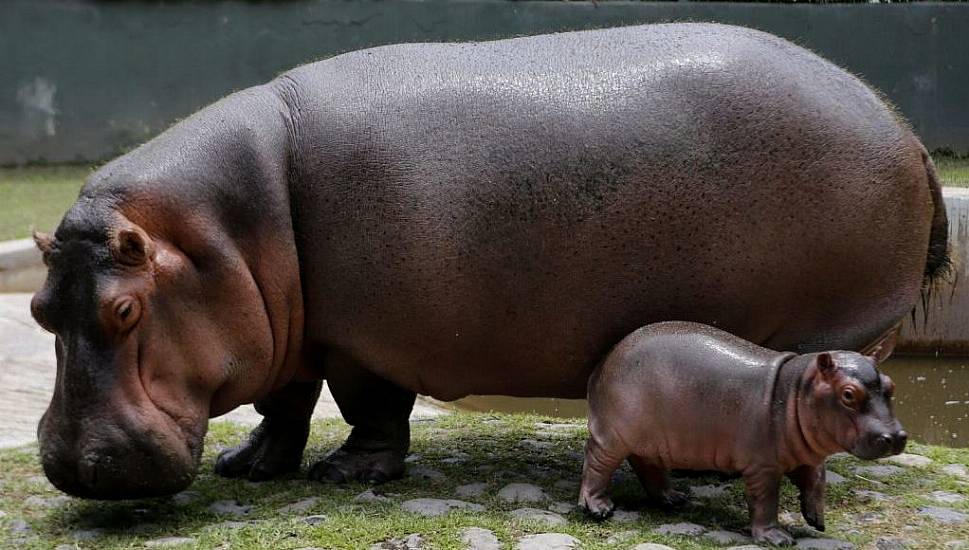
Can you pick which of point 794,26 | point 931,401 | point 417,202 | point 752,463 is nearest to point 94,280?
point 417,202

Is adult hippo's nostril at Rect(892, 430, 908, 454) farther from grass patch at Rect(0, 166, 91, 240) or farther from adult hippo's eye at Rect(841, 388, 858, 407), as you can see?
grass patch at Rect(0, 166, 91, 240)

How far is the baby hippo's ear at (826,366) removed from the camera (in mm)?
3357

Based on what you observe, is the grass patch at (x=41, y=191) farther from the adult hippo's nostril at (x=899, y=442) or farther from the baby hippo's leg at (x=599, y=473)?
the adult hippo's nostril at (x=899, y=442)

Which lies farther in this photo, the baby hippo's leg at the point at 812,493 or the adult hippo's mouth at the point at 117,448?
the adult hippo's mouth at the point at 117,448

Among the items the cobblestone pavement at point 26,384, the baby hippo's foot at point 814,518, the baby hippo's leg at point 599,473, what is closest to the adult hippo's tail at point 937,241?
the baby hippo's foot at point 814,518

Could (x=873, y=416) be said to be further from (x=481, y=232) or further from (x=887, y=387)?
(x=481, y=232)

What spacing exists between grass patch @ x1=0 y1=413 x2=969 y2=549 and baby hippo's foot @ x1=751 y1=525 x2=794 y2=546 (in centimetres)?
14

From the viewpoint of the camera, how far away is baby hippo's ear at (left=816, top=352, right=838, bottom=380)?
3357mm

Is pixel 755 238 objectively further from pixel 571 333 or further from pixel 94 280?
pixel 94 280

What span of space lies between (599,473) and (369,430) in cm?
101

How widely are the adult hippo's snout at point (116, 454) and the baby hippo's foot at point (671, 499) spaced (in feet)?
4.89

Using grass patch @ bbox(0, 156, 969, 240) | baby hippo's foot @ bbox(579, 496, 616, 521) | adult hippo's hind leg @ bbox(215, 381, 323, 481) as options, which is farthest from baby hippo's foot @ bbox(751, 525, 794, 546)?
grass patch @ bbox(0, 156, 969, 240)

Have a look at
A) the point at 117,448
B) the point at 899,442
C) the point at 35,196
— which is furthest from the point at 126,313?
the point at 35,196

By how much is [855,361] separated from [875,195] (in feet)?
2.69
